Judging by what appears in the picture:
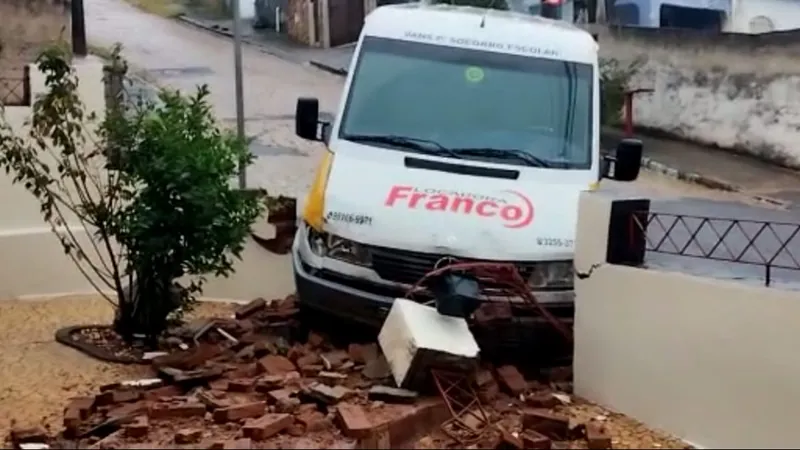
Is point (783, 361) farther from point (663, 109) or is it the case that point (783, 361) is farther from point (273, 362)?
point (663, 109)

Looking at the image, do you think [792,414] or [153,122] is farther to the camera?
[153,122]

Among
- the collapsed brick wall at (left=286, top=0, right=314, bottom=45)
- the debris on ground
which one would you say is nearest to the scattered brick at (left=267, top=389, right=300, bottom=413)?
the debris on ground

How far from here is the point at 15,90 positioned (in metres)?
11.2

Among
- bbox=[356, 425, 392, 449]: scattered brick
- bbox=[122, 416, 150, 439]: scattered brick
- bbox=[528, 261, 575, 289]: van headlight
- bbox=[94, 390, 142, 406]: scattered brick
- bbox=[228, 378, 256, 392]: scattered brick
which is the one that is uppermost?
bbox=[528, 261, 575, 289]: van headlight

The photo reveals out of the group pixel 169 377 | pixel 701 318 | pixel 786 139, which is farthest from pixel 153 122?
pixel 786 139

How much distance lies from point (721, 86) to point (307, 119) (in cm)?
1162

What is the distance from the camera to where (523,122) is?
29.9 feet

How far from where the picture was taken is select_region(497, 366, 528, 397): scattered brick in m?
7.53

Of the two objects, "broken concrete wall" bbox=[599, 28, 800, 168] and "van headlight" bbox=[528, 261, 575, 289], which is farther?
"broken concrete wall" bbox=[599, 28, 800, 168]

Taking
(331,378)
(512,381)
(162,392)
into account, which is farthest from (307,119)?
(512,381)

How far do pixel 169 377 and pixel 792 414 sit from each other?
3.65 m

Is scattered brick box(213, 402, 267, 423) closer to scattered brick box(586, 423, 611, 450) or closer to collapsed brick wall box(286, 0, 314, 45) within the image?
scattered brick box(586, 423, 611, 450)

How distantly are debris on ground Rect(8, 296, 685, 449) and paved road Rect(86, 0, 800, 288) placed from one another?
1.34m

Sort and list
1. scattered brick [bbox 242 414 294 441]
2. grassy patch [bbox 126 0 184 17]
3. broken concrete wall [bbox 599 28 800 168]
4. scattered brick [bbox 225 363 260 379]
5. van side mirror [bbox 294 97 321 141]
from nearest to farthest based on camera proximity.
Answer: scattered brick [bbox 242 414 294 441]
scattered brick [bbox 225 363 260 379]
van side mirror [bbox 294 97 321 141]
broken concrete wall [bbox 599 28 800 168]
grassy patch [bbox 126 0 184 17]
